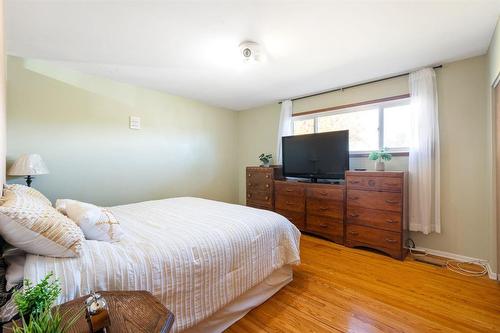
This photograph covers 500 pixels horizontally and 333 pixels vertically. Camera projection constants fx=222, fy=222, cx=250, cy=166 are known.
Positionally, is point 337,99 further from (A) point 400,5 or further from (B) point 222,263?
(B) point 222,263

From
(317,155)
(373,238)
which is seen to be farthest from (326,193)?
(373,238)

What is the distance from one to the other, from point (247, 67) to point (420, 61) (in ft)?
6.62

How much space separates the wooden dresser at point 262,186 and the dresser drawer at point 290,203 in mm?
150

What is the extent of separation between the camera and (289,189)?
3.62 meters

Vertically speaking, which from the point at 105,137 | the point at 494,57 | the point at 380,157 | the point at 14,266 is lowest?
the point at 14,266

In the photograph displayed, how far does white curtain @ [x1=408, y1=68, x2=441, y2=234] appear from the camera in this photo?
105 inches

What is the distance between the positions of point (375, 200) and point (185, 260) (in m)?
2.43

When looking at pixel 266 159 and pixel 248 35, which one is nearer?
pixel 248 35

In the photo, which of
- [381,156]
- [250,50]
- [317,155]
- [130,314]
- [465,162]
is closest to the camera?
[130,314]

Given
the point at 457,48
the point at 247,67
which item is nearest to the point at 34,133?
the point at 247,67

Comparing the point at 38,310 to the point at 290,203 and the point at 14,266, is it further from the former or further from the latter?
the point at 290,203

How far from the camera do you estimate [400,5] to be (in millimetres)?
1672

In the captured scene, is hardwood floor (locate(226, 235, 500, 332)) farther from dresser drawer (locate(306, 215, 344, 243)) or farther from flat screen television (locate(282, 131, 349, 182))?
flat screen television (locate(282, 131, 349, 182))

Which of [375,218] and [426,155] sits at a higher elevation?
[426,155]
